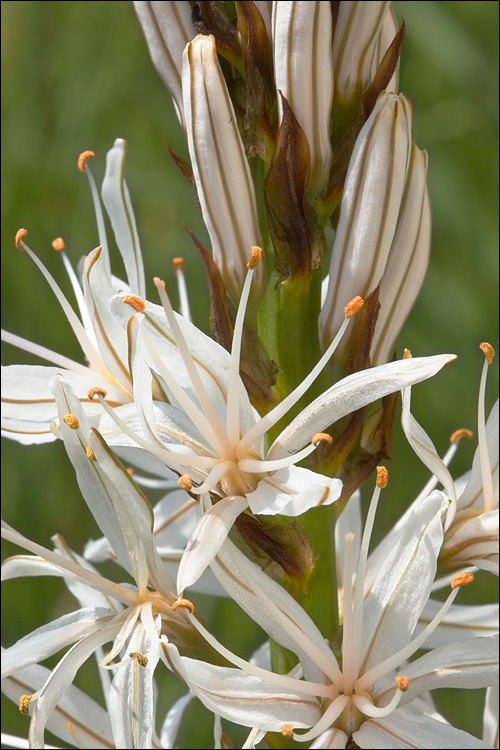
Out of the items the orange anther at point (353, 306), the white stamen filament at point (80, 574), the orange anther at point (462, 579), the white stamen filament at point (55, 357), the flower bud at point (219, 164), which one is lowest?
the orange anther at point (462, 579)

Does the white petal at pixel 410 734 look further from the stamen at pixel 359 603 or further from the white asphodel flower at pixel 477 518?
the white asphodel flower at pixel 477 518

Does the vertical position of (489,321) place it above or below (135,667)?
above

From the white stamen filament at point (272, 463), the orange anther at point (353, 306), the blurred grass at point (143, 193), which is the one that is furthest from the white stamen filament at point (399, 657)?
the blurred grass at point (143, 193)

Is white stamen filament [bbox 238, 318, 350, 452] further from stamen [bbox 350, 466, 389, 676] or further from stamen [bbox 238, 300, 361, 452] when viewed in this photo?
stamen [bbox 350, 466, 389, 676]

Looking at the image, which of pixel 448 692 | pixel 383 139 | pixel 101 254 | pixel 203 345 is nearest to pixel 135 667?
pixel 203 345

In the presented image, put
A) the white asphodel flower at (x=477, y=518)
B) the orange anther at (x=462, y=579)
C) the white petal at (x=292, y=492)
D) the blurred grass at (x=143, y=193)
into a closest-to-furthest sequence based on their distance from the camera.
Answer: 1. the white petal at (x=292, y=492)
2. the orange anther at (x=462, y=579)
3. the white asphodel flower at (x=477, y=518)
4. the blurred grass at (x=143, y=193)

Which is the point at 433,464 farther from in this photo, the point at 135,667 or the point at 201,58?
the point at 201,58

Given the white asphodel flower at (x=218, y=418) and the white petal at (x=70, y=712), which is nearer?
the white asphodel flower at (x=218, y=418)
